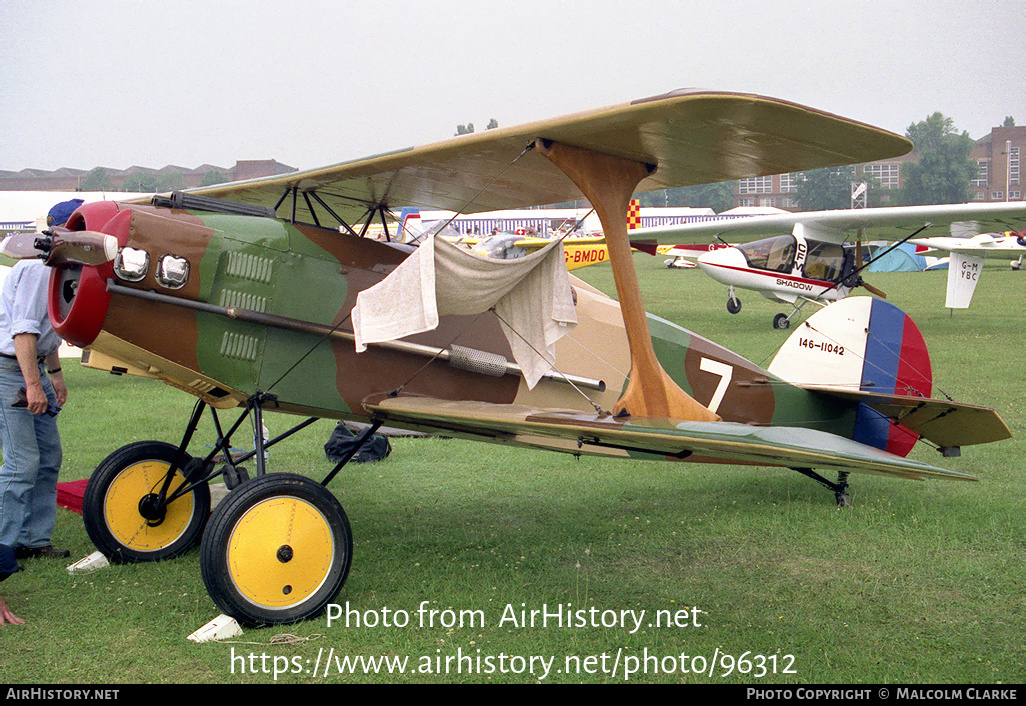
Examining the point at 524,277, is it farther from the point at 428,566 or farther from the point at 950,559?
the point at 950,559

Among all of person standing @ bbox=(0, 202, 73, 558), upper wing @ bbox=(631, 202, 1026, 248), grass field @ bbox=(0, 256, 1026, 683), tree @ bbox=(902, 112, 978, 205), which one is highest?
tree @ bbox=(902, 112, 978, 205)

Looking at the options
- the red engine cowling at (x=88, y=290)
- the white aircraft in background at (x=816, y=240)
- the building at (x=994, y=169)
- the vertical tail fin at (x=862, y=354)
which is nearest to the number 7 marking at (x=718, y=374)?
the vertical tail fin at (x=862, y=354)

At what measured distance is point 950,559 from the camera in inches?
199

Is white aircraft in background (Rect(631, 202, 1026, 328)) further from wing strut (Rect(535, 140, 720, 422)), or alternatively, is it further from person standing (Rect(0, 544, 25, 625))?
person standing (Rect(0, 544, 25, 625))

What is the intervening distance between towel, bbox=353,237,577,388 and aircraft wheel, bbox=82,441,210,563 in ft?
6.63

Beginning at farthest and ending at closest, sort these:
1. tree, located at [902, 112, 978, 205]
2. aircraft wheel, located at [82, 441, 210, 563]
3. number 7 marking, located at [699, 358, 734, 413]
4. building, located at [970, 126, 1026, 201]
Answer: building, located at [970, 126, 1026, 201] < tree, located at [902, 112, 978, 205] < number 7 marking, located at [699, 358, 734, 413] < aircraft wheel, located at [82, 441, 210, 563]

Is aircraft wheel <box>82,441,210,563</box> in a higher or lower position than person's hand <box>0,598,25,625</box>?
higher

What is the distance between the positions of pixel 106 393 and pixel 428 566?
7908 millimetres

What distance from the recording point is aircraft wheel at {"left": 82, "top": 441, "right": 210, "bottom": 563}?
16.8ft

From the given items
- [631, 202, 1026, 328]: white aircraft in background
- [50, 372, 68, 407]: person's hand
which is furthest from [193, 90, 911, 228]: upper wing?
[631, 202, 1026, 328]: white aircraft in background

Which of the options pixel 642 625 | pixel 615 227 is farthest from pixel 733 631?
pixel 615 227

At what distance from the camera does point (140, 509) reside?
5203mm

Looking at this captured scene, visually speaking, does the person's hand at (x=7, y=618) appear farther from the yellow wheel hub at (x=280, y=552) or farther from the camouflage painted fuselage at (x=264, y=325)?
the camouflage painted fuselage at (x=264, y=325)

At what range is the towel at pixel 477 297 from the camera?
404 centimetres
